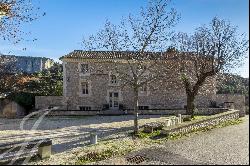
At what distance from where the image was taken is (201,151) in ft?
49.9

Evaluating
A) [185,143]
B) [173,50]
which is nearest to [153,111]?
[173,50]

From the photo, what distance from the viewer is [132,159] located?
44.7ft

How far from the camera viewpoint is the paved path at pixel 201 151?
1334cm

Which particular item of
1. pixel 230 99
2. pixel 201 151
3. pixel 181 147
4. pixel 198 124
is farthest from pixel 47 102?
pixel 201 151

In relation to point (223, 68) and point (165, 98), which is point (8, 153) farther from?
point (165, 98)

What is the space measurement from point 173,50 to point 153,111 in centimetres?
798

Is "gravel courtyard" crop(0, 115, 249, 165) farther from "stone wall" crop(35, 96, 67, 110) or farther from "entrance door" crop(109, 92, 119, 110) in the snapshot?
"entrance door" crop(109, 92, 119, 110)

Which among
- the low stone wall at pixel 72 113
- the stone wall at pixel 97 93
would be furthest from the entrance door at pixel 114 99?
the low stone wall at pixel 72 113

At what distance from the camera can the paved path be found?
525 inches

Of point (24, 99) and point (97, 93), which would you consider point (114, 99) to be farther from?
point (24, 99)

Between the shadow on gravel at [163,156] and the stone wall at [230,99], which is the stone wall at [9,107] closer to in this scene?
the stone wall at [230,99]

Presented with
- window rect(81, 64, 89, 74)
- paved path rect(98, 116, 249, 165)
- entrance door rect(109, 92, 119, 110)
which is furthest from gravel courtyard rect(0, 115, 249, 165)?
window rect(81, 64, 89, 74)

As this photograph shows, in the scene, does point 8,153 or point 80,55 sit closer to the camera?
point 8,153

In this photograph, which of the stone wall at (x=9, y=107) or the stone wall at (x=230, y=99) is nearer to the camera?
the stone wall at (x=9, y=107)
